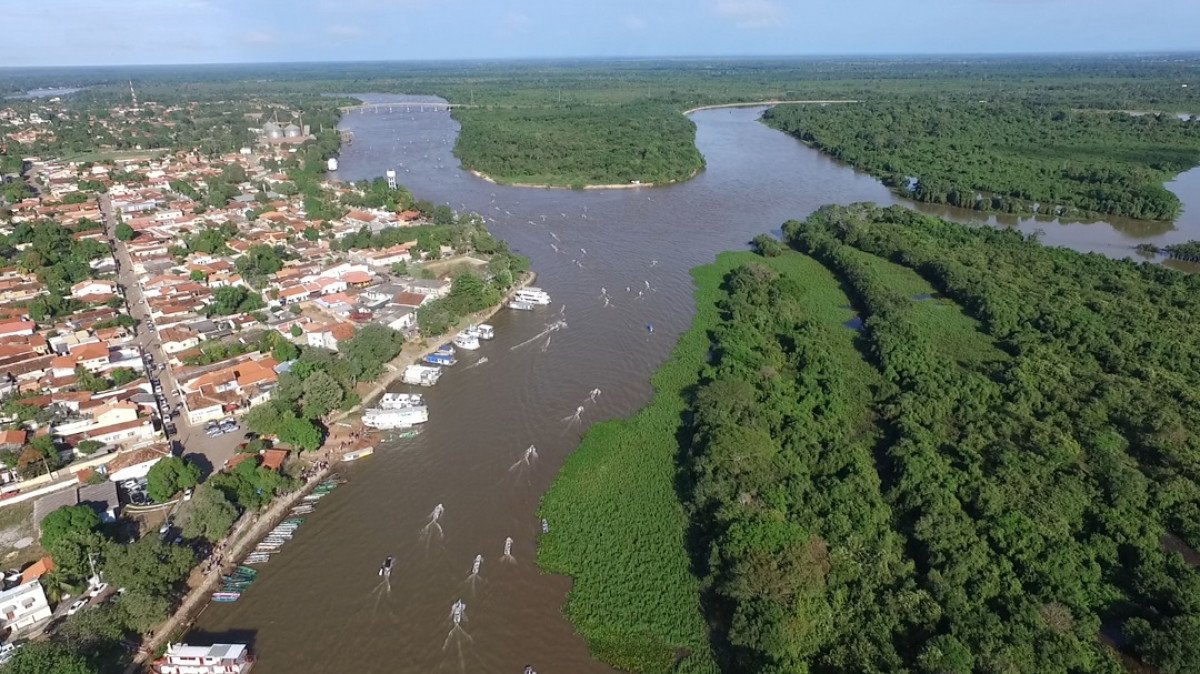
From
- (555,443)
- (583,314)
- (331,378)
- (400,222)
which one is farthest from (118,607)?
(400,222)

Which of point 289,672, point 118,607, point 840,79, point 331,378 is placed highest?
point 840,79

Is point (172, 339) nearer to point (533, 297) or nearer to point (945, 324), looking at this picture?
point (533, 297)

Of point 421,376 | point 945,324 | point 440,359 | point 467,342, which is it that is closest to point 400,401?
point 421,376

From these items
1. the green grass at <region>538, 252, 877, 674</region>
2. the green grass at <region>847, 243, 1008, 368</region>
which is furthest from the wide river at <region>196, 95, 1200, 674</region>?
the green grass at <region>847, 243, 1008, 368</region>

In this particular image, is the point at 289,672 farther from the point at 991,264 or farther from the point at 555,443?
the point at 991,264

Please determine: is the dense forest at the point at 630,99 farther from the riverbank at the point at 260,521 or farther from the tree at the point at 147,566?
the tree at the point at 147,566

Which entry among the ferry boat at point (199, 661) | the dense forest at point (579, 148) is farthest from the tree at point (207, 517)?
the dense forest at point (579, 148)
